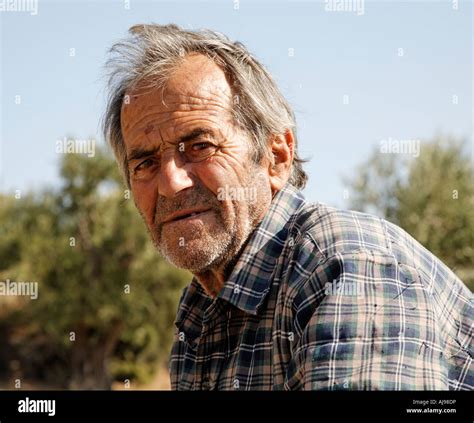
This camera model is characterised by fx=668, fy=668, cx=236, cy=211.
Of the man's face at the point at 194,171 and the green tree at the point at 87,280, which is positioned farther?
the green tree at the point at 87,280

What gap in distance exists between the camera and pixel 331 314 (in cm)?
168

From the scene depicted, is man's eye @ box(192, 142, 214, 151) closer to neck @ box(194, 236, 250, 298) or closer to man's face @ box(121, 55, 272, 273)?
man's face @ box(121, 55, 272, 273)

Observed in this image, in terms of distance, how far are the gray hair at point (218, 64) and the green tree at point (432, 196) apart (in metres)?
17.6

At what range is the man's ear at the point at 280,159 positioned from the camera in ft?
8.40

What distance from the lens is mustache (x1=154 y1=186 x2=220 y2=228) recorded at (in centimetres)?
223

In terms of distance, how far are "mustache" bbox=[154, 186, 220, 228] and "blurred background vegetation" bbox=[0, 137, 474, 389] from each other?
2253 centimetres

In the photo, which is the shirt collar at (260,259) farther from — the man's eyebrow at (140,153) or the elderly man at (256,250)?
the man's eyebrow at (140,153)

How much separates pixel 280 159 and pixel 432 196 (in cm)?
1824

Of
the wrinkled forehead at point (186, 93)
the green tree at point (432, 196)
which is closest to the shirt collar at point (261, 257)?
the wrinkled forehead at point (186, 93)

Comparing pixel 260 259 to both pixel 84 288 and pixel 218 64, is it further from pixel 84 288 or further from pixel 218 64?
pixel 84 288

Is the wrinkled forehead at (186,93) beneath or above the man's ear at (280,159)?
above

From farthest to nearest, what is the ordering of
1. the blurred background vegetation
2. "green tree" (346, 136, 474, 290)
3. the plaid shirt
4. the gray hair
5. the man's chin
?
the blurred background vegetation
"green tree" (346, 136, 474, 290)
the gray hair
the man's chin
the plaid shirt

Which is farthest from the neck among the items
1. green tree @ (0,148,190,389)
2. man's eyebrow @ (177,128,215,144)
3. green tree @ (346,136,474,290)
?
green tree @ (0,148,190,389)
